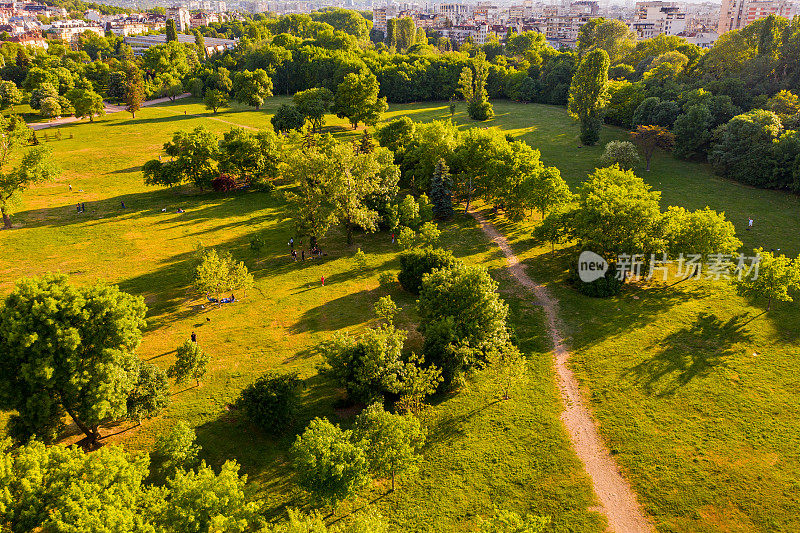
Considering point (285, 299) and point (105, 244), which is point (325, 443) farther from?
point (105, 244)

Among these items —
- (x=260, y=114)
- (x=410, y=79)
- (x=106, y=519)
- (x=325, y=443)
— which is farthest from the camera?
(x=410, y=79)

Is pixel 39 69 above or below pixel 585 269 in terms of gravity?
above

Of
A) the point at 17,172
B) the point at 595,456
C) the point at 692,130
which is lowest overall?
the point at 595,456

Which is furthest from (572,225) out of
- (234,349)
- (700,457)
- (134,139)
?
(134,139)

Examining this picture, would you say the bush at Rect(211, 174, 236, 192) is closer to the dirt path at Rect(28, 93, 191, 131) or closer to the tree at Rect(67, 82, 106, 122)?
the tree at Rect(67, 82, 106, 122)

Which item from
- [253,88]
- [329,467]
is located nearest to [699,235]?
[329,467]

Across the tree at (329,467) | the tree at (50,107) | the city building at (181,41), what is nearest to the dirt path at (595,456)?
the tree at (329,467)

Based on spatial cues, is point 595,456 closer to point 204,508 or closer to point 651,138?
point 204,508
